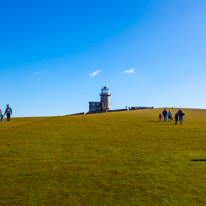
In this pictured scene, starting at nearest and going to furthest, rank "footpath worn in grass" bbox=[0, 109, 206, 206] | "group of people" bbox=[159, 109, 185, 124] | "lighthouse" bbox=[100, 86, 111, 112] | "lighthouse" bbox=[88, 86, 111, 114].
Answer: "footpath worn in grass" bbox=[0, 109, 206, 206] → "group of people" bbox=[159, 109, 185, 124] → "lighthouse" bbox=[88, 86, 111, 114] → "lighthouse" bbox=[100, 86, 111, 112]

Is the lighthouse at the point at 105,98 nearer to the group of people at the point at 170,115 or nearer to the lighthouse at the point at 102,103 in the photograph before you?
the lighthouse at the point at 102,103

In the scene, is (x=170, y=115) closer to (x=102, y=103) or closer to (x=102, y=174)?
(x=102, y=174)

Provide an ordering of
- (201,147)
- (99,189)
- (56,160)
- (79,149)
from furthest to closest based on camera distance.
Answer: (201,147)
(79,149)
(56,160)
(99,189)

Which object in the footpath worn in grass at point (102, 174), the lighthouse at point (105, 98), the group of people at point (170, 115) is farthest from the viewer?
the lighthouse at point (105, 98)

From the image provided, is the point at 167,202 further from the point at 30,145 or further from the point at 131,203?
the point at 30,145

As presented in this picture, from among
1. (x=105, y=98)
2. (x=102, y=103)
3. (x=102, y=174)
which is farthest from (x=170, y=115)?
(x=105, y=98)

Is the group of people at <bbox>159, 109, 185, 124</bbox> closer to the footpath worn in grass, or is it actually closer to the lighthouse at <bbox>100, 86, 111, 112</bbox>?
the footpath worn in grass

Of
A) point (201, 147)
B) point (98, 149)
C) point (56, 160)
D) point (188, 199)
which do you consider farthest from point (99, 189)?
point (201, 147)

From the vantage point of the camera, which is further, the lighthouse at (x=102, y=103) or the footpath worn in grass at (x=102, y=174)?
Result: the lighthouse at (x=102, y=103)

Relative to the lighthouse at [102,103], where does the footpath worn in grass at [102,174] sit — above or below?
below

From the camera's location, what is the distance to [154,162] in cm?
1161

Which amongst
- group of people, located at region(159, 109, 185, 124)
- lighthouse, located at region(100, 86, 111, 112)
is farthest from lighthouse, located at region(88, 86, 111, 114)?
group of people, located at region(159, 109, 185, 124)

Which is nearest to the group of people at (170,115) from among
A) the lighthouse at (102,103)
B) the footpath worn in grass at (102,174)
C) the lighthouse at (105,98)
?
the footpath worn in grass at (102,174)

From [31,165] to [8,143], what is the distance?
6.16 meters
